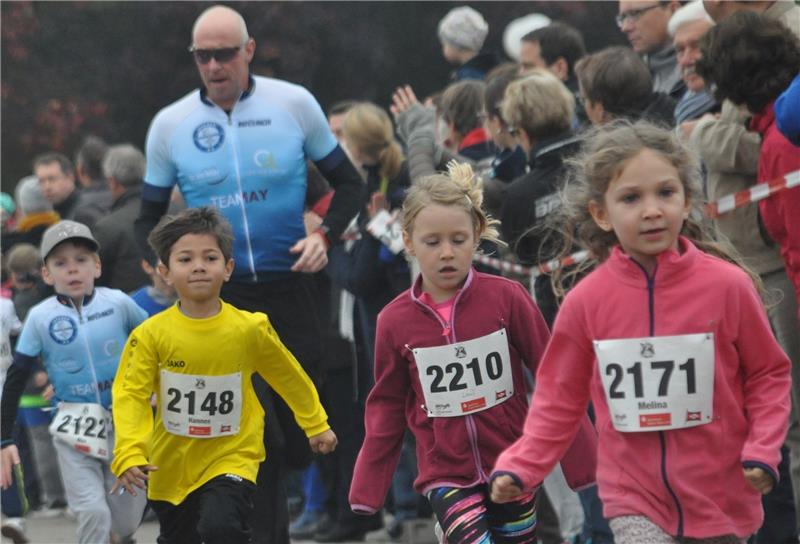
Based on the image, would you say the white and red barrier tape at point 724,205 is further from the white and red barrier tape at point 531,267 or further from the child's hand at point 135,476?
the child's hand at point 135,476

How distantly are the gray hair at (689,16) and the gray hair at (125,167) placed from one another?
4273 millimetres

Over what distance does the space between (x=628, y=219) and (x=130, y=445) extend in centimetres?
267

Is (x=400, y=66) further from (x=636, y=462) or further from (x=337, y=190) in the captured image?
(x=636, y=462)

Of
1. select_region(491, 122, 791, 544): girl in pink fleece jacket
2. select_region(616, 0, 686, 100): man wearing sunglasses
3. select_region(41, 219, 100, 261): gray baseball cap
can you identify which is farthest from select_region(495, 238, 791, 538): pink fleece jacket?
select_region(616, 0, 686, 100): man wearing sunglasses

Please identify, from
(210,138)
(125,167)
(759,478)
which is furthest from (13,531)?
(759,478)

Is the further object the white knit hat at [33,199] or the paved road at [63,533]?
the white knit hat at [33,199]

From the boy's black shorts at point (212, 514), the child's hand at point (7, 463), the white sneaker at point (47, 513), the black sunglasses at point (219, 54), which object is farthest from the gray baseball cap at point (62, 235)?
the white sneaker at point (47, 513)

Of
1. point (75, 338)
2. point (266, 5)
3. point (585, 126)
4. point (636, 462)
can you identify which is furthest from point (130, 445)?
point (266, 5)

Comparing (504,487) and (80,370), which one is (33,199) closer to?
(80,370)

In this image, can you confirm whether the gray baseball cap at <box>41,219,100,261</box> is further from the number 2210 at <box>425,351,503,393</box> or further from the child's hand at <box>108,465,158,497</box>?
the number 2210 at <box>425,351,503,393</box>

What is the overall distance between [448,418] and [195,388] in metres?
1.36

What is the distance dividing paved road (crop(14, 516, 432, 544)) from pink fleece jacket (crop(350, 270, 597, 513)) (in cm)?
377

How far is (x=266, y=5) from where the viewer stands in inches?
746

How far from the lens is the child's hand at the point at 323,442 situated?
7.49 meters
